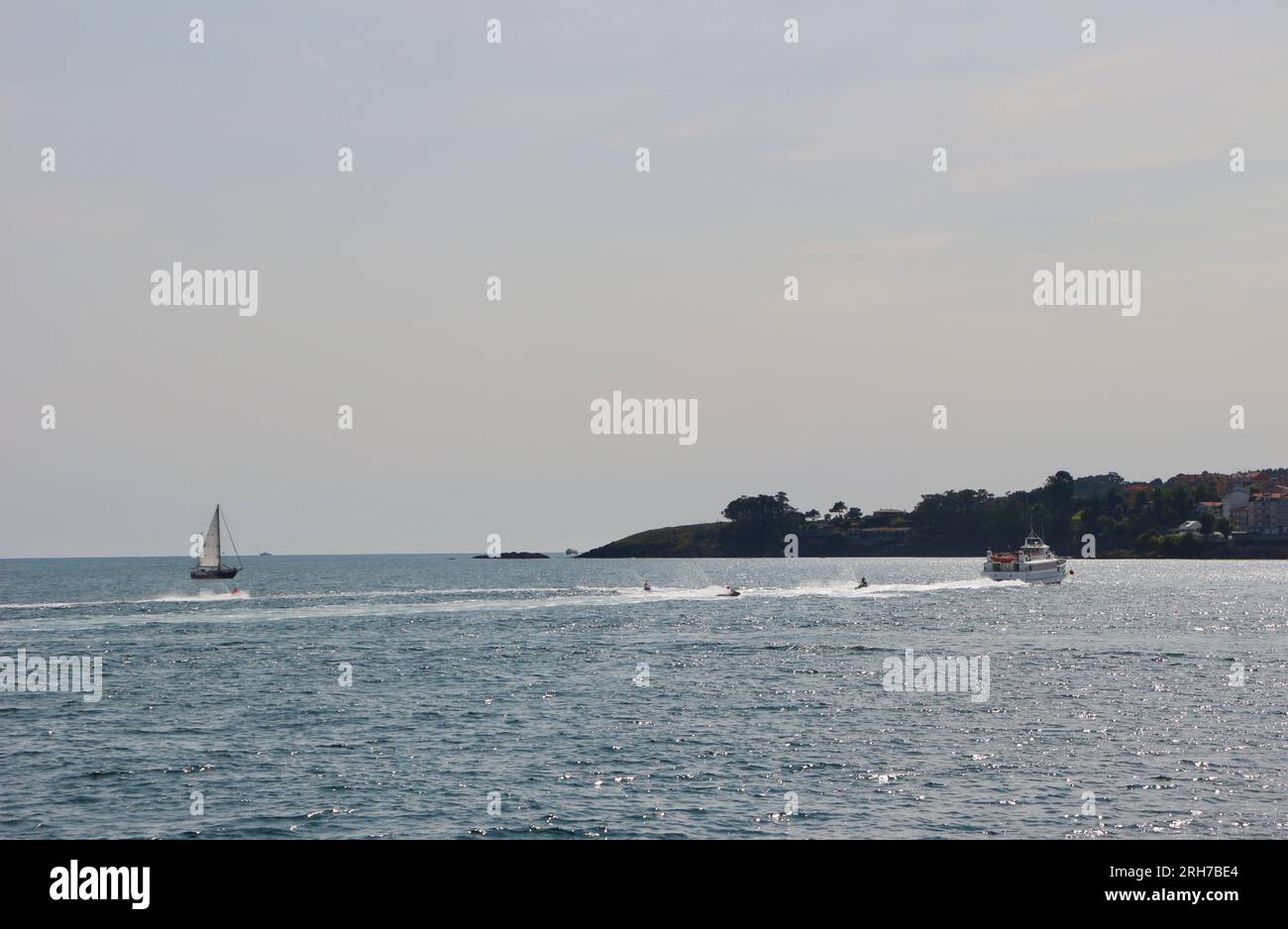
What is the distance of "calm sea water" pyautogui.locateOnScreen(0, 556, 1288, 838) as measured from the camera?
1446 inches

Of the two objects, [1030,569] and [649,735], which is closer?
[649,735]

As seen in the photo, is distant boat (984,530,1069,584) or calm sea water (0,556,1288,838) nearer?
calm sea water (0,556,1288,838)

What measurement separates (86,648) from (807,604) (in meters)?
82.6

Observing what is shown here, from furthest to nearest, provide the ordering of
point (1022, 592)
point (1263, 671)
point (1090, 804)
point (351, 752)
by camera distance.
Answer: point (1022, 592), point (1263, 671), point (351, 752), point (1090, 804)

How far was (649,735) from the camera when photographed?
169ft

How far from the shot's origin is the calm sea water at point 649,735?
120 feet

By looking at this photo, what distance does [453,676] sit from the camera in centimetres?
7406

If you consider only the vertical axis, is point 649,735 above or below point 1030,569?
above

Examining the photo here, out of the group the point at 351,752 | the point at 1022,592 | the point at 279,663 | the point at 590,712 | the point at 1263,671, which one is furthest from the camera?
the point at 1022,592

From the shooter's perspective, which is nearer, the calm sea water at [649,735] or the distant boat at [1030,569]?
the calm sea water at [649,735]

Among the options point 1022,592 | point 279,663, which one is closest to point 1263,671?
point 279,663
